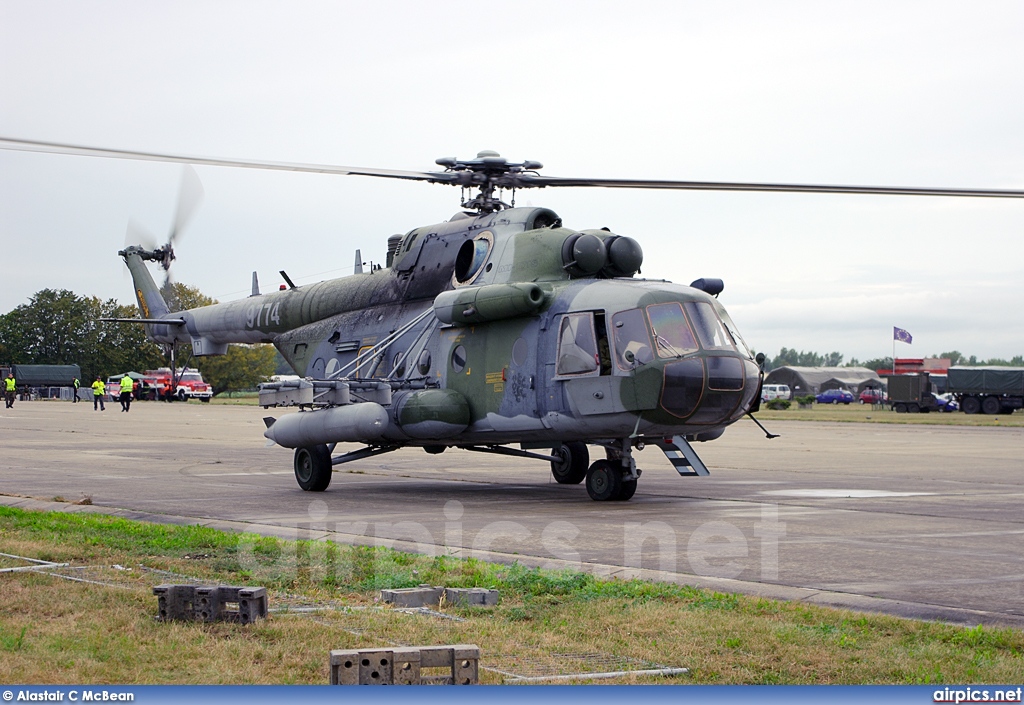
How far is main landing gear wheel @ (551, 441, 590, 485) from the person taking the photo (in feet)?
59.1

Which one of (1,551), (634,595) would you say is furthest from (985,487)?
(1,551)

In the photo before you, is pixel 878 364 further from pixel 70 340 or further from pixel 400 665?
pixel 400 665

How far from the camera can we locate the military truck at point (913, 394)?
2596 inches

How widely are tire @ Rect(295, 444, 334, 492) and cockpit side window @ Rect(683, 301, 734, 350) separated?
19.6 feet

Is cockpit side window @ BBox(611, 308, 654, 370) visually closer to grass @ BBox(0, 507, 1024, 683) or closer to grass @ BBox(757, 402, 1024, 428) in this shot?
grass @ BBox(0, 507, 1024, 683)

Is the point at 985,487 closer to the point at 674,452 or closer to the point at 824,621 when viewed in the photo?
the point at 674,452

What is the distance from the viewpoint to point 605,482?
14.7 metres

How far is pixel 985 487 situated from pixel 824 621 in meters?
11.5

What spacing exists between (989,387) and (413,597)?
58.7 m

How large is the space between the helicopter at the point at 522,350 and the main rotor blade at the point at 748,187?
3 cm

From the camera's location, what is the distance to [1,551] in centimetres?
903

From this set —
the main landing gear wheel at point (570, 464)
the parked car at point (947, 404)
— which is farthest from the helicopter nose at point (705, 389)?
the parked car at point (947, 404)

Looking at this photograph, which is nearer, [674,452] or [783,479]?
[674,452]

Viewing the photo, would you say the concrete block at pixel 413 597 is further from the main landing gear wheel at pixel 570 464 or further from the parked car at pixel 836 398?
the parked car at pixel 836 398
